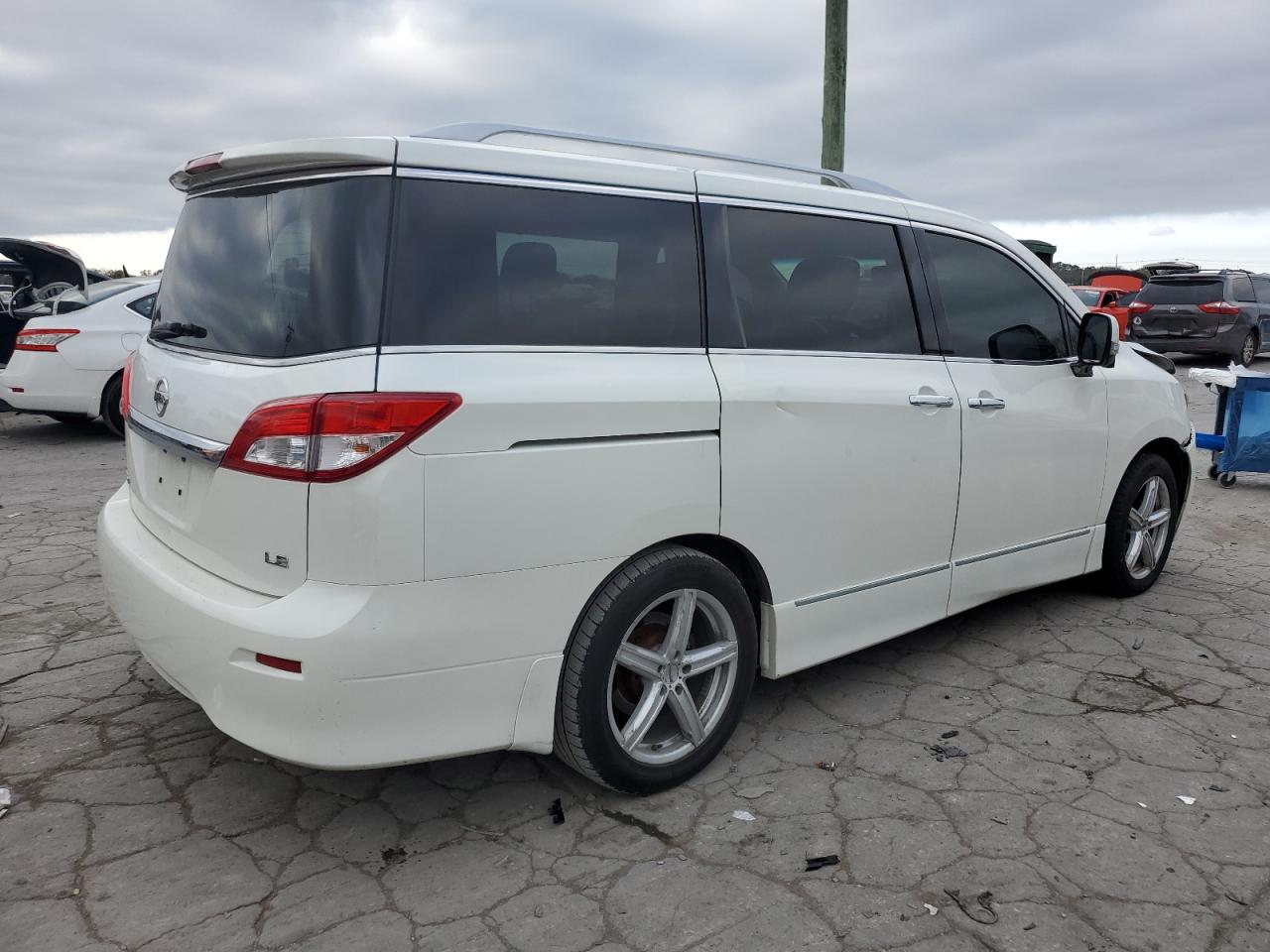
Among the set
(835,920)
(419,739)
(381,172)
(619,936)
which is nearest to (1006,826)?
(835,920)

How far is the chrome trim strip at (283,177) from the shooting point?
2506mm

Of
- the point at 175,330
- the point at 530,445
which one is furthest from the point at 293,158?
the point at 530,445

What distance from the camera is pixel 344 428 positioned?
2.36 meters

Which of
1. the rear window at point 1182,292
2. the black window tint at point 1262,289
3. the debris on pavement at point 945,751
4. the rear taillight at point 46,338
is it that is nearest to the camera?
the debris on pavement at point 945,751

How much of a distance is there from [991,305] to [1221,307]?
1551 cm

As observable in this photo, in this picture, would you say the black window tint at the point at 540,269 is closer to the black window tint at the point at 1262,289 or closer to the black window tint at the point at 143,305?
the black window tint at the point at 143,305

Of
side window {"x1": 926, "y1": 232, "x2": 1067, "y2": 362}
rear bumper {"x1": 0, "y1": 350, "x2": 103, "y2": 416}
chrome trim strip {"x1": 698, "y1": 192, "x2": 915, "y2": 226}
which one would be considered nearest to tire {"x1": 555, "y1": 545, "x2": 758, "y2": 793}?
chrome trim strip {"x1": 698, "y1": 192, "x2": 915, "y2": 226}

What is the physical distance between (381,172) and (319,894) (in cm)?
183

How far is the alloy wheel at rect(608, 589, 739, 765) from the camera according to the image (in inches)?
116

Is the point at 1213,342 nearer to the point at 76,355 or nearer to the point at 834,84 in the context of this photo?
the point at 834,84

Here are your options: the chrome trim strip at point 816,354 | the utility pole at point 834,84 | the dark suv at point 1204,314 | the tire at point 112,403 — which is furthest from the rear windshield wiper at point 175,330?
the dark suv at point 1204,314

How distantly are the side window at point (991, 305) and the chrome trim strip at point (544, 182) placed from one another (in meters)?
1.30

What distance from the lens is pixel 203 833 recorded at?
9.28ft

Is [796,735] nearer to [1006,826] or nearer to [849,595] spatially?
[849,595]
